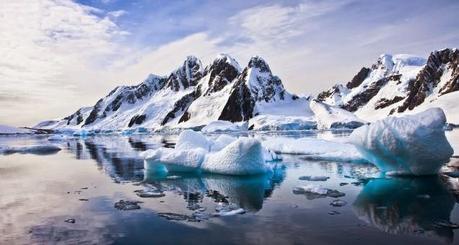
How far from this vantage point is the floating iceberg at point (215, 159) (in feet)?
61.6

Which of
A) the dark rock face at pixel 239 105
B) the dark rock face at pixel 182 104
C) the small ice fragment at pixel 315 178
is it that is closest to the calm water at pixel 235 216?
the small ice fragment at pixel 315 178

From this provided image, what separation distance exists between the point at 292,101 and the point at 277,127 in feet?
111

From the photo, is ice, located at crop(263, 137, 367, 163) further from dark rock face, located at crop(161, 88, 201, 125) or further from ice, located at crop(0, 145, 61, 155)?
dark rock face, located at crop(161, 88, 201, 125)

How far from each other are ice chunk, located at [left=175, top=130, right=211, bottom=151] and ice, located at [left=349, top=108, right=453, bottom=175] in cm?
848

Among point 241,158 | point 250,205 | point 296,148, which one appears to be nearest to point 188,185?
point 241,158

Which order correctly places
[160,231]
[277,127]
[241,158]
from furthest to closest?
[277,127] → [241,158] → [160,231]

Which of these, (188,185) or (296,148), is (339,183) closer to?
(188,185)

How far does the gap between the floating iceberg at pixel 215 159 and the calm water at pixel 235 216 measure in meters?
0.50

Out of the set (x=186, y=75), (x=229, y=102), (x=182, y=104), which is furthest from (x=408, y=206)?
(x=186, y=75)

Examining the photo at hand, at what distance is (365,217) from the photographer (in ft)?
37.4

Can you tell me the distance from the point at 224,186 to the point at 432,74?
159m

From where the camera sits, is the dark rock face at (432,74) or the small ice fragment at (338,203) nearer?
the small ice fragment at (338,203)

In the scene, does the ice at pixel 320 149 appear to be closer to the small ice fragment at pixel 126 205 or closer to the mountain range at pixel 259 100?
the small ice fragment at pixel 126 205

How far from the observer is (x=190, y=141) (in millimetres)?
23750
